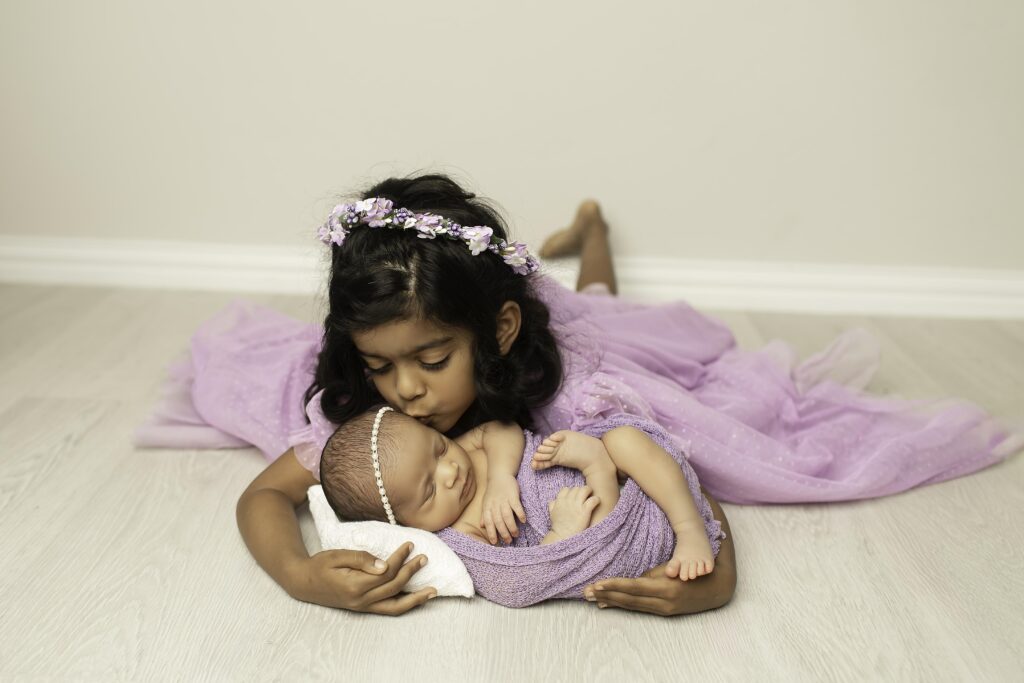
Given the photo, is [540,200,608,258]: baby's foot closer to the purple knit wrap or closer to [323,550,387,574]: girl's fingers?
the purple knit wrap

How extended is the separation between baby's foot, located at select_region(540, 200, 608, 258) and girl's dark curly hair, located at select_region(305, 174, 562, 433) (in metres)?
0.81

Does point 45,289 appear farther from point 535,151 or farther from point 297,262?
point 535,151

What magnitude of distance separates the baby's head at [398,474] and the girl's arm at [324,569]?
62 mm

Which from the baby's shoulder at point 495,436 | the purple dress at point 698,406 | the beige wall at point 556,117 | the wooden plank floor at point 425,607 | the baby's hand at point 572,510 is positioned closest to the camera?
the wooden plank floor at point 425,607

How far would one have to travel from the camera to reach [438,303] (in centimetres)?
122

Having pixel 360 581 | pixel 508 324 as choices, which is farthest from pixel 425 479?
pixel 508 324

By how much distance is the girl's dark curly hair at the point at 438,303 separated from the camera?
121cm

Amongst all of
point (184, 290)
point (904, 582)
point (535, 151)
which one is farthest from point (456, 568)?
point (184, 290)

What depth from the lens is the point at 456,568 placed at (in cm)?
117

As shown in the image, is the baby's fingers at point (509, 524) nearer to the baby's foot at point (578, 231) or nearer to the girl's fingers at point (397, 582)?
the girl's fingers at point (397, 582)

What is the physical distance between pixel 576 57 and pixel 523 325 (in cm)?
101

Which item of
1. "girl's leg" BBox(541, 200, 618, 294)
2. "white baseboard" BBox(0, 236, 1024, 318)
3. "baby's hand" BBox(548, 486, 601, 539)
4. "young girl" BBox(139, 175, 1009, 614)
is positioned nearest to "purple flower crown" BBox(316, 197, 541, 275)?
"young girl" BBox(139, 175, 1009, 614)

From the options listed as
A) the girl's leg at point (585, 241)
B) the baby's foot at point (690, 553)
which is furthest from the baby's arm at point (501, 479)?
the girl's leg at point (585, 241)

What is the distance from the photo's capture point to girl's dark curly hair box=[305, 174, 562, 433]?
1211 millimetres
